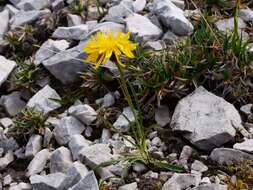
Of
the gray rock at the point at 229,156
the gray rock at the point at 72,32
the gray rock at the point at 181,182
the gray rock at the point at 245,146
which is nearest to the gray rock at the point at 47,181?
the gray rock at the point at 181,182

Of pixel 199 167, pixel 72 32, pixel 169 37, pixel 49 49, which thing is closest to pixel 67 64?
pixel 49 49

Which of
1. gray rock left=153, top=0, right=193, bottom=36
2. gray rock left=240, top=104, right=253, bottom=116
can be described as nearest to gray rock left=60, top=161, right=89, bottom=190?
gray rock left=240, top=104, right=253, bottom=116

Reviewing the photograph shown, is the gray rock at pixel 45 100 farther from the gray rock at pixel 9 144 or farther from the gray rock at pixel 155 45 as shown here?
the gray rock at pixel 155 45

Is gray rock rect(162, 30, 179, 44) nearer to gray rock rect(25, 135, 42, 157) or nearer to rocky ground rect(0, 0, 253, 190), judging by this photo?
rocky ground rect(0, 0, 253, 190)

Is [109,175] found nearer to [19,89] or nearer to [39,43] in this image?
[19,89]

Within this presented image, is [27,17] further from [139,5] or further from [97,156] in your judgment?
[97,156]

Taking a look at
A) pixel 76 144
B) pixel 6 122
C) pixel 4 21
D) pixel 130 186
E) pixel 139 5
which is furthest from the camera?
pixel 4 21

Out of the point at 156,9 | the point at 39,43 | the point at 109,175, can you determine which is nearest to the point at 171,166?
the point at 109,175
